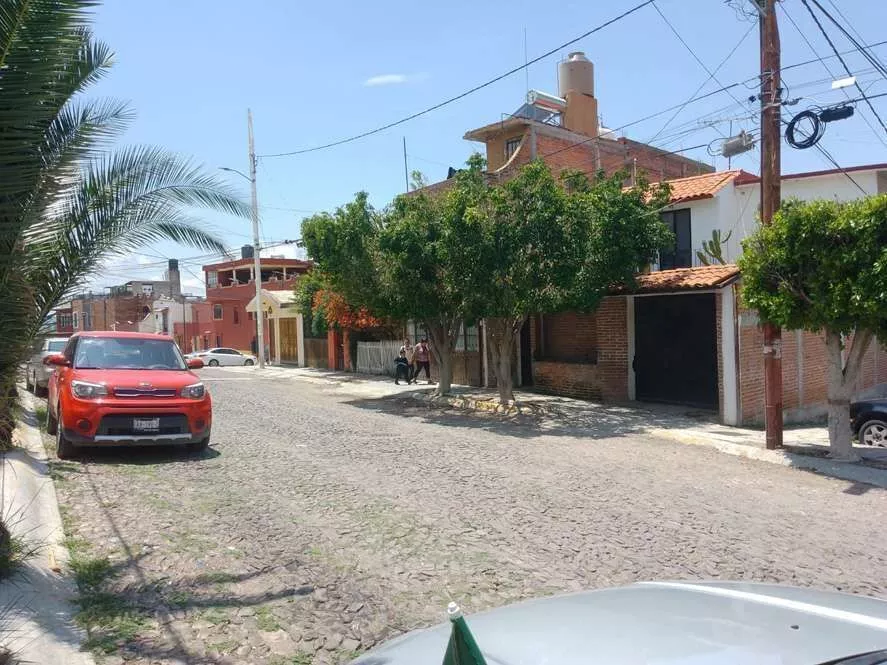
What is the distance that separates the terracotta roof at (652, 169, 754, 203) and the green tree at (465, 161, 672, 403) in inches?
122

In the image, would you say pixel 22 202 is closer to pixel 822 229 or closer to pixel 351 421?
pixel 822 229

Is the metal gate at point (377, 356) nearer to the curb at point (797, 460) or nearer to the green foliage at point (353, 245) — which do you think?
the green foliage at point (353, 245)

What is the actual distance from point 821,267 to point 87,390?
32.1 feet

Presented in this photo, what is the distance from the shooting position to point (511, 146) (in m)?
27.7

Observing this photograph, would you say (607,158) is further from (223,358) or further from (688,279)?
(223,358)

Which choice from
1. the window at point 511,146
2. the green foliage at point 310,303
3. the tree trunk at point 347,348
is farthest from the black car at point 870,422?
the green foliage at point 310,303

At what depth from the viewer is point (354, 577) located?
5523 millimetres

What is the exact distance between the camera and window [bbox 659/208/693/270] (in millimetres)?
18453

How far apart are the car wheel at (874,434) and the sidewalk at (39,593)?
11.5 m

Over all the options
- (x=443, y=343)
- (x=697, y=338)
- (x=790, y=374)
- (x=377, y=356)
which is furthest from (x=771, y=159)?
(x=377, y=356)

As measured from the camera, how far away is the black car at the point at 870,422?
11.5 metres

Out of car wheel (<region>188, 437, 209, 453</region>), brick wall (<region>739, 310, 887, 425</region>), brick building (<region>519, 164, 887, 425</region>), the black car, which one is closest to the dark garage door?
brick building (<region>519, 164, 887, 425</region>)

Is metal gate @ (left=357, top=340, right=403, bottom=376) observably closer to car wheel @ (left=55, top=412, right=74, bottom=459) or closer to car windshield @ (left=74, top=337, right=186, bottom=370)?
car windshield @ (left=74, top=337, right=186, bottom=370)

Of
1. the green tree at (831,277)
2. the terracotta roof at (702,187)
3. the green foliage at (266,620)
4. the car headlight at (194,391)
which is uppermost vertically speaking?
the terracotta roof at (702,187)
